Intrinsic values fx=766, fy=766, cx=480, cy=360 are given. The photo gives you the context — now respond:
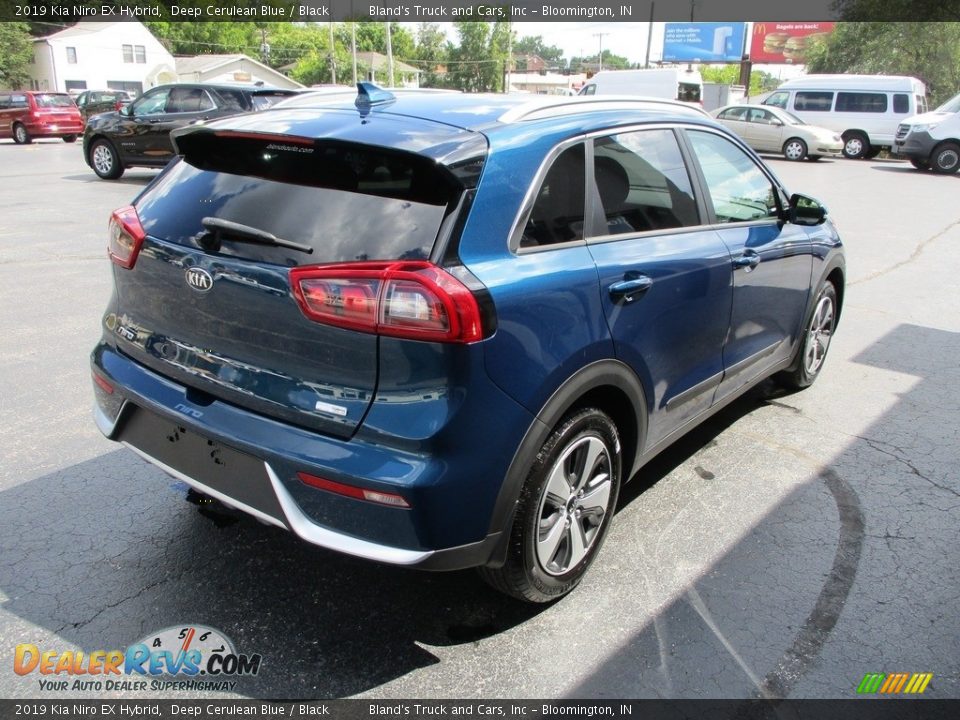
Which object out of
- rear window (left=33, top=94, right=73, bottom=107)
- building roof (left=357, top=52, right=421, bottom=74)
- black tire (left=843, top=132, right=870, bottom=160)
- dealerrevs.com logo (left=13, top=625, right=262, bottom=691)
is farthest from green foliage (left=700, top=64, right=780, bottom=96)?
dealerrevs.com logo (left=13, top=625, right=262, bottom=691)

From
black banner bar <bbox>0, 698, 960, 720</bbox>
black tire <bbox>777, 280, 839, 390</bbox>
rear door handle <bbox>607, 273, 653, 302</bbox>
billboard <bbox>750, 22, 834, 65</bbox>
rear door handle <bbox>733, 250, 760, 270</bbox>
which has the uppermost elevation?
billboard <bbox>750, 22, 834, 65</bbox>

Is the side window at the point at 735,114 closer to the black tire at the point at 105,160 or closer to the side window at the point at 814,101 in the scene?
the side window at the point at 814,101

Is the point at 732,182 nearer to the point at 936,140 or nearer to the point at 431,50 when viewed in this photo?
the point at 936,140

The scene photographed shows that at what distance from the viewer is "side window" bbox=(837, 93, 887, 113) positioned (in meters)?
25.0

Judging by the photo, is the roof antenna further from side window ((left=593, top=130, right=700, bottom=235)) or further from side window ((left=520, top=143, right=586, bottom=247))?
side window ((left=593, top=130, right=700, bottom=235))

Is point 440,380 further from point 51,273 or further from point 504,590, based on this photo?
point 51,273

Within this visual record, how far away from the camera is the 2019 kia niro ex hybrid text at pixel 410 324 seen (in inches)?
88.8

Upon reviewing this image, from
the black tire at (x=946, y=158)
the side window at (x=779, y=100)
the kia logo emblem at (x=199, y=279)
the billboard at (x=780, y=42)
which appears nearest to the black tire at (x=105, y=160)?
the kia logo emblem at (x=199, y=279)

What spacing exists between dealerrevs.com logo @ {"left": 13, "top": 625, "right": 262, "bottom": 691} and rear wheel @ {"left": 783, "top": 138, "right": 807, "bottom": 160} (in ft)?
82.0

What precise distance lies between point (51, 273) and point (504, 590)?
6.71m

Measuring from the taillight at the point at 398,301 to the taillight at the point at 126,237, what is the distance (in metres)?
0.93

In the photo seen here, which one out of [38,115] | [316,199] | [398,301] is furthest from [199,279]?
[38,115]

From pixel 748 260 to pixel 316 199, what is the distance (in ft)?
7.39

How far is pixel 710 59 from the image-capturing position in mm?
58250
